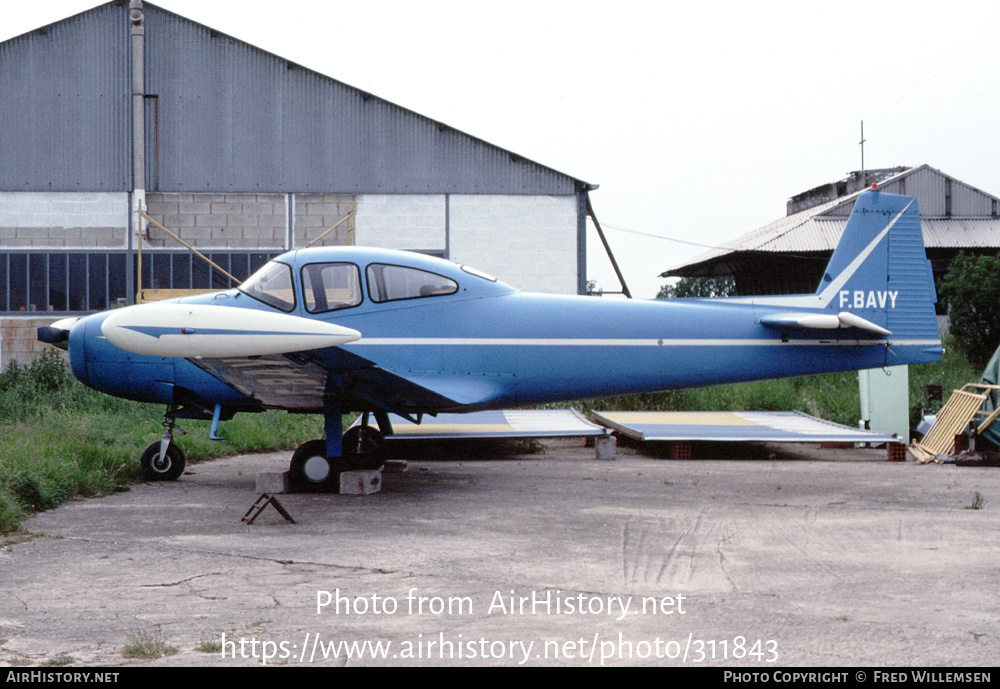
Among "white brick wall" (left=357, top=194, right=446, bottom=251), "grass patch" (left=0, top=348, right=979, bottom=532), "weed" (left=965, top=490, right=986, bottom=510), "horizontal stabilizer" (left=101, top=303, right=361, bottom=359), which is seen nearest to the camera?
"horizontal stabilizer" (left=101, top=303, right=361, bottom=359)

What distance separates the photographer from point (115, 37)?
20.7 meters

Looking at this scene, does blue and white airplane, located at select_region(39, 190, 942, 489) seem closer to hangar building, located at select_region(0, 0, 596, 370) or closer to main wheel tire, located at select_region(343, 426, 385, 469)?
main wheel tire, located at select_region(343, 426, 385, 469)

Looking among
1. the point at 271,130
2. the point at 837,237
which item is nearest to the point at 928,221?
the point at 837,237

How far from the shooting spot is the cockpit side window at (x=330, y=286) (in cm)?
864

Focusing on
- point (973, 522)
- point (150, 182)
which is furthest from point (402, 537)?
point (150, 182)

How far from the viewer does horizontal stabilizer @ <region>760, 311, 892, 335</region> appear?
907cm

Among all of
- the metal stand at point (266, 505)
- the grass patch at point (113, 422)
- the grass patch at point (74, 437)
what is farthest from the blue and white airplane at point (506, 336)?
the metal stand at point (266, 505)

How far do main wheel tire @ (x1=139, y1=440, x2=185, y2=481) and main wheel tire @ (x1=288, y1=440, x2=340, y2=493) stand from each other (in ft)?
5.70

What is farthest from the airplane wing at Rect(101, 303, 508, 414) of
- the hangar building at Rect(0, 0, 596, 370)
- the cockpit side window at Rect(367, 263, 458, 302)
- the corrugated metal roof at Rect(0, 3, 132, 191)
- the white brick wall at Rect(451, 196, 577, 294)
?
the corrugated metal roof at Rect(0, 3, 132, 191)

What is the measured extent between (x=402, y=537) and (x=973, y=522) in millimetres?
4440

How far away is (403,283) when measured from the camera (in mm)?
8930

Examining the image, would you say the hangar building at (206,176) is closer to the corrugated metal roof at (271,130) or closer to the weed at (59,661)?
the corrugated metal roof at (271,130)

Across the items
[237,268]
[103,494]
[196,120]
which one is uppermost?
[196,120]

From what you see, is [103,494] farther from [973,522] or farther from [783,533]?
[973,522]
